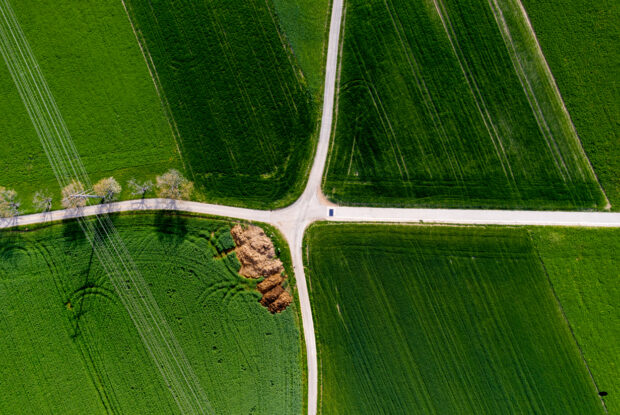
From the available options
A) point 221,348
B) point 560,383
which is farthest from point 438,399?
point 221,348

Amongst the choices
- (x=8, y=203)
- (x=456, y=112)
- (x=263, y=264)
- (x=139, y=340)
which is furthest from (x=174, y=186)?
(x=456, y=112)

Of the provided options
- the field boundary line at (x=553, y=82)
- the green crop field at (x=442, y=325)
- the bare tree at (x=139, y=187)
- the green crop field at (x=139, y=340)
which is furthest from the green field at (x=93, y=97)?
the field boundary line at (x=553, y=82)

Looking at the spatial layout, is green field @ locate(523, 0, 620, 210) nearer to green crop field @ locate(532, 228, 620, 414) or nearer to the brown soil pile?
green crop field @ locate(532, 228, 620, 414)

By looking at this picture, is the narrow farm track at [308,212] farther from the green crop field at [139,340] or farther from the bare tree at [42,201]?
the green crop field at [139,340]

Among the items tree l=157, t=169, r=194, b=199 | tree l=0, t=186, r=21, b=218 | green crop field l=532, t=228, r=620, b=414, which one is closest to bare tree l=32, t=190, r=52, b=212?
tree l=0, t=186, r=21, b=218

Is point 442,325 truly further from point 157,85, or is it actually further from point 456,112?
point 157,85

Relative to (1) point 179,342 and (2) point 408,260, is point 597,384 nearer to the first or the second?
(2) point 408,260
